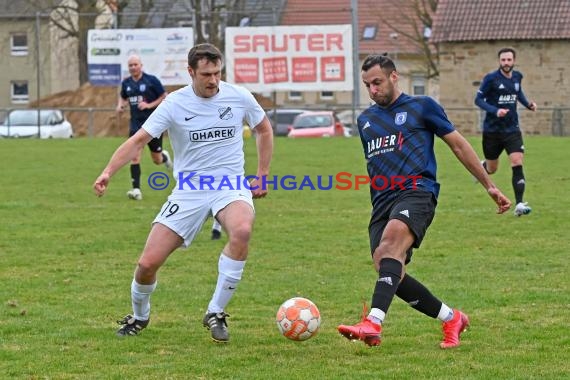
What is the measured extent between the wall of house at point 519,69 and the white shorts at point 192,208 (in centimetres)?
3353

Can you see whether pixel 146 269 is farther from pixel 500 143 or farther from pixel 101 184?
pixel 500 143

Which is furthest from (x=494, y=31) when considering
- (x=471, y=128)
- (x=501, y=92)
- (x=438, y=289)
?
(x=438, y=289)

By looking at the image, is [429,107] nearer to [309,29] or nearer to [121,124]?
[309,29]

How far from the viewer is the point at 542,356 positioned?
6.56 meters

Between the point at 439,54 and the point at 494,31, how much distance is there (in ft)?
7.37

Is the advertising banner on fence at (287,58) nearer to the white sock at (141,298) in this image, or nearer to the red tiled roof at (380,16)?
the red tiled roof at (380,16)

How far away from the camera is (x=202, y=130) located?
7.33m

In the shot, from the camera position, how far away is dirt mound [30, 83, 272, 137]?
3791cm

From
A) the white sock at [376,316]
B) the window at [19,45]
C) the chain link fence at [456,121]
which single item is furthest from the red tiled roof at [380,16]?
the white sock at [376,316]

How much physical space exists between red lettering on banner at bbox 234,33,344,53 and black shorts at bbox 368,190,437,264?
26.4 metres

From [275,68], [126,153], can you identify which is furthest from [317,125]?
[126,153]

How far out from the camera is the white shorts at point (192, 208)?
727 centimetres

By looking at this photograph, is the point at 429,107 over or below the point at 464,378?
over

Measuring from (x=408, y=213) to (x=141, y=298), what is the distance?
186cm
